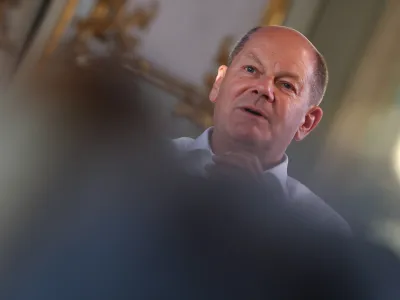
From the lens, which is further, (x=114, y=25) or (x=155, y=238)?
(x=114, y=25)

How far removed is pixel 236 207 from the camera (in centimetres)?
66

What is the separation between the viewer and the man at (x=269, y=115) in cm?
68

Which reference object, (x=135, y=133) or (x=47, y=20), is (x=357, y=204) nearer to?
(x=135, y=133)

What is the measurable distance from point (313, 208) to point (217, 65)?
0.24 meters

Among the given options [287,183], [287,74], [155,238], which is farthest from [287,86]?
[155,238]

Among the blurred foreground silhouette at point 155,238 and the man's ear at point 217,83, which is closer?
the blurred foreground silhouette at point 155,238

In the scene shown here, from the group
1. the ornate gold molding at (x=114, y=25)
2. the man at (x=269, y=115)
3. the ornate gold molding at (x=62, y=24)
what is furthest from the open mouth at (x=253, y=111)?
the ornate gold molding at (x=62, y=24)

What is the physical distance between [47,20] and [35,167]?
219 millimetres

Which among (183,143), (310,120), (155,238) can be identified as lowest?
(155,238)

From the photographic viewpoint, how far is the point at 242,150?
0.68 m

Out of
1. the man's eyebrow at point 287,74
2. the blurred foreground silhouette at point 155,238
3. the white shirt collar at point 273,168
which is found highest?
the man's eyebrow at point 287,74

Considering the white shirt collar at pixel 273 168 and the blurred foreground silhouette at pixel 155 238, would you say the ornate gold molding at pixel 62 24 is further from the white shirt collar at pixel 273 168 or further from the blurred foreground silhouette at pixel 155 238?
the white shirt collar at pixel 273 168

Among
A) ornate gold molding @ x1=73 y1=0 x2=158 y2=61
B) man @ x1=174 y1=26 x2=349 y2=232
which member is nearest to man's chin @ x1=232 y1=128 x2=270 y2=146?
man @ x1=174 y1=26 x2=349 y2=232

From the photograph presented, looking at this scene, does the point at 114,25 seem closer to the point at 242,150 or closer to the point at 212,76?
the point at 212,76
